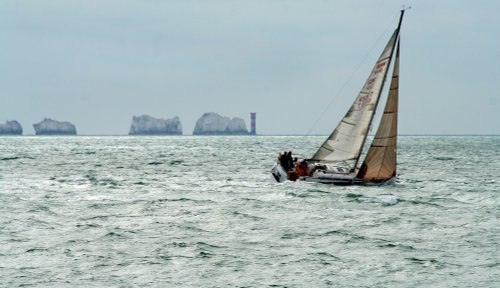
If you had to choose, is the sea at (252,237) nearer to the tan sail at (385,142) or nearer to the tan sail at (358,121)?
the tan sail at (385,142)

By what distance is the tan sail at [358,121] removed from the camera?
38.5 m

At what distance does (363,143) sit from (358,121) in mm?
1502

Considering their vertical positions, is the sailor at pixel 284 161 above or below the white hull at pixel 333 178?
above

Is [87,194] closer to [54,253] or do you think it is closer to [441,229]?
[54,253]

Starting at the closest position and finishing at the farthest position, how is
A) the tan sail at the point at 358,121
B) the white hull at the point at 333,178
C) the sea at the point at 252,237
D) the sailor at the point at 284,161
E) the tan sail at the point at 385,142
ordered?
1. the sea at the point at 252,237
2. the tan sail at the point at 385,142
3. the white hull at the point at 333,178
4. the tan sail at the point at 358,121
5. the sailor at the point at 284,161

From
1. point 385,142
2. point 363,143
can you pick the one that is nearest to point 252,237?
point 385,142

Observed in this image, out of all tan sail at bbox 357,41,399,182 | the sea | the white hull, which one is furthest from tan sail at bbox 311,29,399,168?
the sea

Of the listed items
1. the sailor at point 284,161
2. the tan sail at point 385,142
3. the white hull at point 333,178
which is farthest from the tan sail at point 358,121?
the sailor at point 284,161

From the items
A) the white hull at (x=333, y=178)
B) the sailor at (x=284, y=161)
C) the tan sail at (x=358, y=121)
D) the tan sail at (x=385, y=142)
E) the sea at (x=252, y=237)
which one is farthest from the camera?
the sailor at (x=284, y=161)

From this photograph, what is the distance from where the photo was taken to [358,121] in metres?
39.5

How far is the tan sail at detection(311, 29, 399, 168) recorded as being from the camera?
3850 centimetres

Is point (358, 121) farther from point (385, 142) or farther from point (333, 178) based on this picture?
point (333, 178)

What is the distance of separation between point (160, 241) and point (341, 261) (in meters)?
6.29

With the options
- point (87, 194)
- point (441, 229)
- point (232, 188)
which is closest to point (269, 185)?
point (232, 188)
